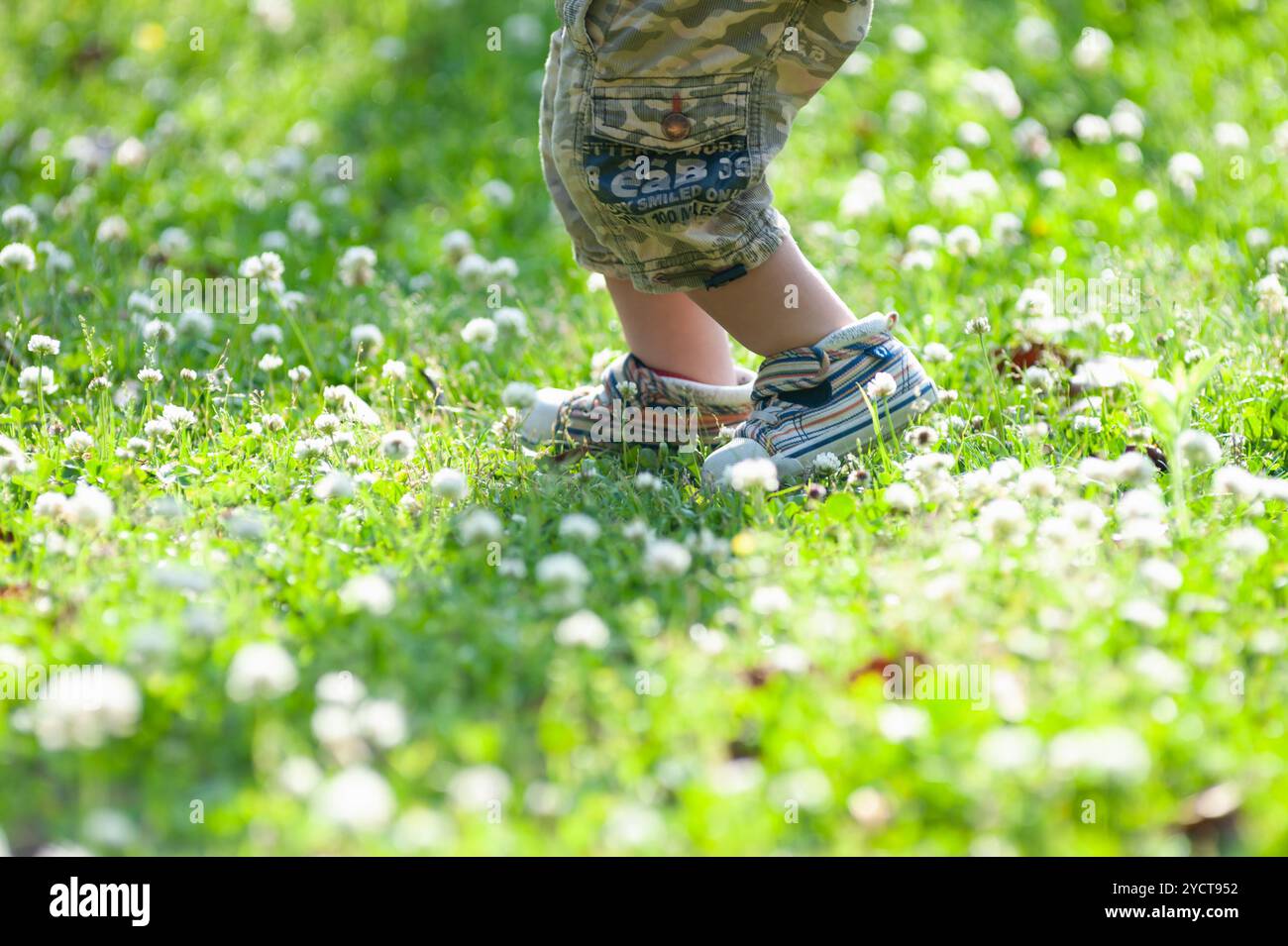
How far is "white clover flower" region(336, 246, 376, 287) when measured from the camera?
133 inches

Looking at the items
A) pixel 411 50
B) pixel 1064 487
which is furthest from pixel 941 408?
pixel 411 50

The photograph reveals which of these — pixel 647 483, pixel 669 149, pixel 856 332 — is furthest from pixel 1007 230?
pixel 647 483

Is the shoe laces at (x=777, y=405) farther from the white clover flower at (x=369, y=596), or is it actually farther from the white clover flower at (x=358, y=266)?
the white clover flower at (x=358, y=266)

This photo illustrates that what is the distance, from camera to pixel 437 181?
13.8 ft

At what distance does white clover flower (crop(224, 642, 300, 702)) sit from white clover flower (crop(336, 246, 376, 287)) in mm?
1910

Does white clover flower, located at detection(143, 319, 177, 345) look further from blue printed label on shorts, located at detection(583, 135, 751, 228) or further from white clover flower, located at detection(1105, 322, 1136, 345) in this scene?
white clover flower, located at detection(1105, 322, 1136, 345)

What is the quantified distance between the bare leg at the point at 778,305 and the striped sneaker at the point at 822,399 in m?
0.03

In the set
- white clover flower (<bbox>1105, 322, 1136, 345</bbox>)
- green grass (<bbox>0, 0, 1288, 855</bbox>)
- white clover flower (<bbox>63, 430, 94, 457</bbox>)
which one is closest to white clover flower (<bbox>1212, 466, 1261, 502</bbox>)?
green grass (<bbox>0, 0, 1288, 855</bbox>)

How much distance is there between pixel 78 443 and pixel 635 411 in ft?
3.59

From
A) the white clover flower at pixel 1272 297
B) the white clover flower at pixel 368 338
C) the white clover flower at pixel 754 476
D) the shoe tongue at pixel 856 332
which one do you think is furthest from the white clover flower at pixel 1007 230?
the white clover flower at pixel 368 338

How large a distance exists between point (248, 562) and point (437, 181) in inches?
95.2

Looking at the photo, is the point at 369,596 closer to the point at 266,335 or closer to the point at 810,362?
the point at 810,362

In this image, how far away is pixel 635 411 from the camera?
2.68 metres

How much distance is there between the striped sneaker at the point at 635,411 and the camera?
268 centimetres
